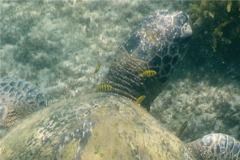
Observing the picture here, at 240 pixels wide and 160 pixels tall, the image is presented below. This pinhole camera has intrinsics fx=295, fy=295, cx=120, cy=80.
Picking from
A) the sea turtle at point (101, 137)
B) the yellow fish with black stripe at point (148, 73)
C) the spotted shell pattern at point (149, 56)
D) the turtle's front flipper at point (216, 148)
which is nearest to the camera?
the sea turtle at point (101, 137)

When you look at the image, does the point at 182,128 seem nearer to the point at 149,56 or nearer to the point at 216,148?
the point at 216,148

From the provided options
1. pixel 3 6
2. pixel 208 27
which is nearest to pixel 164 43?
pixel 208 27

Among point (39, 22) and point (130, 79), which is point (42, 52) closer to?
point (39, 22)

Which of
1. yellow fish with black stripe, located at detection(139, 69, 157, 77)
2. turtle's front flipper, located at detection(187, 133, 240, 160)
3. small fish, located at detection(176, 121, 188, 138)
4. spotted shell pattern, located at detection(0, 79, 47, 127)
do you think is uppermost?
yellow fish with black stripe, located at detection(139, 69, 157, 77)

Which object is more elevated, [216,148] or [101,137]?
[101,137]

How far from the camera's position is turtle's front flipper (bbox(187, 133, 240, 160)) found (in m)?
3.70

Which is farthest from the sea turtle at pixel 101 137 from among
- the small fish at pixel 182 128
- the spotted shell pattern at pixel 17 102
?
the spotted shell pattern at pixel 17 102

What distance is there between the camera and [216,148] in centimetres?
371

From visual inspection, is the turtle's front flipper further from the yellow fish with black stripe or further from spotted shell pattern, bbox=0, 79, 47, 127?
spotted shell pattern, bbox=0, 79, 47, 127

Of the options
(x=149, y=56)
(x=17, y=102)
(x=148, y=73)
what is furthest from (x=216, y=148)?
(x=17, y=102)

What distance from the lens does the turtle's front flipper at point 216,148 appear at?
3.70m

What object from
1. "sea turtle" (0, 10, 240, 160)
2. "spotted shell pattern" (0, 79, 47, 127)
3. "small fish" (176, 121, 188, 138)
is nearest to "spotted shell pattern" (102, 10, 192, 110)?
"sea turtle" (0, 10, 240, 160)

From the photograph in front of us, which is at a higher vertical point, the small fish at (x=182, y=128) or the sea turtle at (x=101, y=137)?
the sea turtle at (x=101, y=137)

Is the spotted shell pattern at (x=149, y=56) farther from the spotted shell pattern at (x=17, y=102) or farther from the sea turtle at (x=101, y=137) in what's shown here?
the spotted shell pattern at (x=17, y=102)
